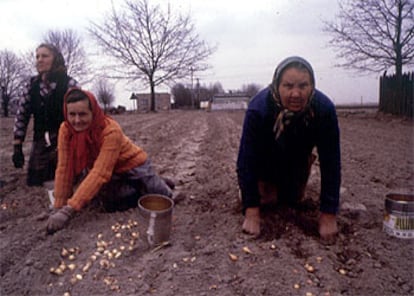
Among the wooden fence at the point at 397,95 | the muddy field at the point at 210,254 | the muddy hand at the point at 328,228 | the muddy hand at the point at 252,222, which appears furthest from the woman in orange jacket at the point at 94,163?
the wooden fence at the point at 397,95

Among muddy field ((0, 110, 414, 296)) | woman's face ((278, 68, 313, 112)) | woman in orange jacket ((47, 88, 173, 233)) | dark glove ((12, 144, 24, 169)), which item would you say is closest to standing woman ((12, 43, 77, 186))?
dark glove ((12, 144, 24, 169))

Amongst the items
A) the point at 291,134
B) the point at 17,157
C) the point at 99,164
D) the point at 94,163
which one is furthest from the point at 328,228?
the point at 17,157

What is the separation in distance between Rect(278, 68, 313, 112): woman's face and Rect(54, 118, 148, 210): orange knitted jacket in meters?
1.27

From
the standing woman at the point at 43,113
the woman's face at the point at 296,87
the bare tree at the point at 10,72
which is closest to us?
the woman's face at the point at 296,87

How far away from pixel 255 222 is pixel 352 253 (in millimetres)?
616

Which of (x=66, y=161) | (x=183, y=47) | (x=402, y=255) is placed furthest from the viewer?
(x=183, y=47)

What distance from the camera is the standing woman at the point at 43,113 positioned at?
150 inches

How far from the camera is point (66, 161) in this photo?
2.87 meters

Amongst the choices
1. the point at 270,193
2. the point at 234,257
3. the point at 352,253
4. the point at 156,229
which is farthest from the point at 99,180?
the point at 352,253

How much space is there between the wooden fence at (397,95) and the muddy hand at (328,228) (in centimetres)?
1131

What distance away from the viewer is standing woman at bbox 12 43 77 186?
3799 mm

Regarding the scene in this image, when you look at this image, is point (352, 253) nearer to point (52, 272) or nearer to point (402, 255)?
point (402, 255)

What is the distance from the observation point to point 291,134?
249 centimetres

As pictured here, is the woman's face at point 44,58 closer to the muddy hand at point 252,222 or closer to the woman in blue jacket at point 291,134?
the woman in blue jacket at point 291,134
